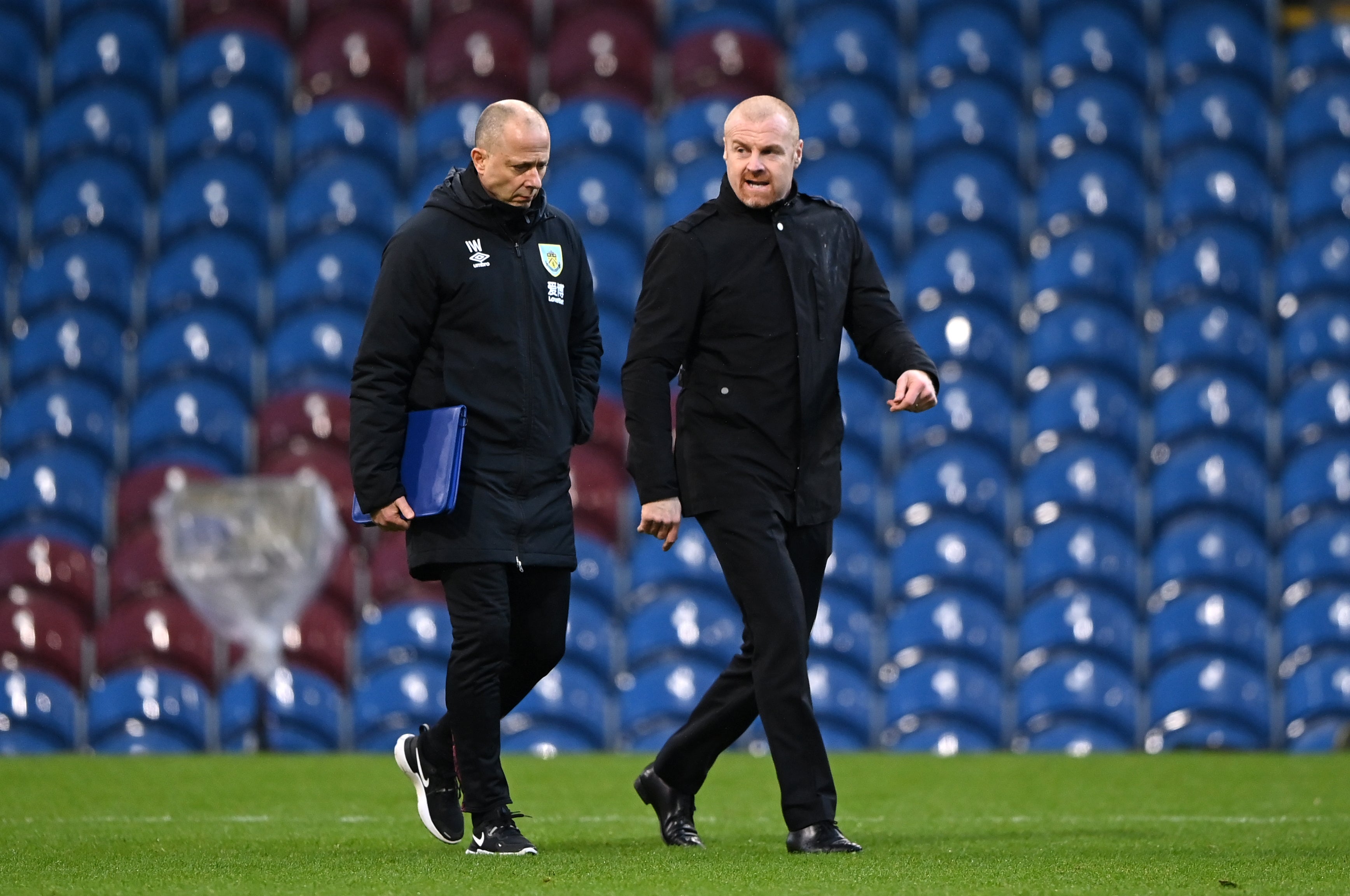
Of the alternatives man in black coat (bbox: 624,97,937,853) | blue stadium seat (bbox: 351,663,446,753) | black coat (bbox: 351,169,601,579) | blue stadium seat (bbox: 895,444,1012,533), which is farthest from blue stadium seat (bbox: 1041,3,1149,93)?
black coat (bbox: 351,169,601,579)

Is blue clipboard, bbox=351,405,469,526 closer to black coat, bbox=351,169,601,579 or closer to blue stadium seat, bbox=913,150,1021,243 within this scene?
black coat, bbox=351,169,601,579

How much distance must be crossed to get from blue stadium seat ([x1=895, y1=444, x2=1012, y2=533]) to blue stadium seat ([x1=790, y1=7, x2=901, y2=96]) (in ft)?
6.93

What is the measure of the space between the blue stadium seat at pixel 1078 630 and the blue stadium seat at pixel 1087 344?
1.05 m

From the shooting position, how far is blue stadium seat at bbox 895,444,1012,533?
7.42 metres

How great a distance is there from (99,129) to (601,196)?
2.48 m

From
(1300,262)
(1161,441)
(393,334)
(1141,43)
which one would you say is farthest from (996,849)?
(1141,43)

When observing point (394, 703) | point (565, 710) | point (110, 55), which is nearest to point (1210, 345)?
point (565, 710)

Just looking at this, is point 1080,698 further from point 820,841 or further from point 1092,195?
point 820,841

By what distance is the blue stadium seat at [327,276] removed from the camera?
800cm

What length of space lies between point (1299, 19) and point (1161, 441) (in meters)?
2.78

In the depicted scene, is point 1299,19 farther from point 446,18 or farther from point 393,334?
point 393,334

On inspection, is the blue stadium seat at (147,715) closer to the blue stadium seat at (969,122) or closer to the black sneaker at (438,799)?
the black sneaker at (438,799)

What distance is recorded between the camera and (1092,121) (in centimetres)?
830

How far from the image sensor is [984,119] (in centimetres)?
835
